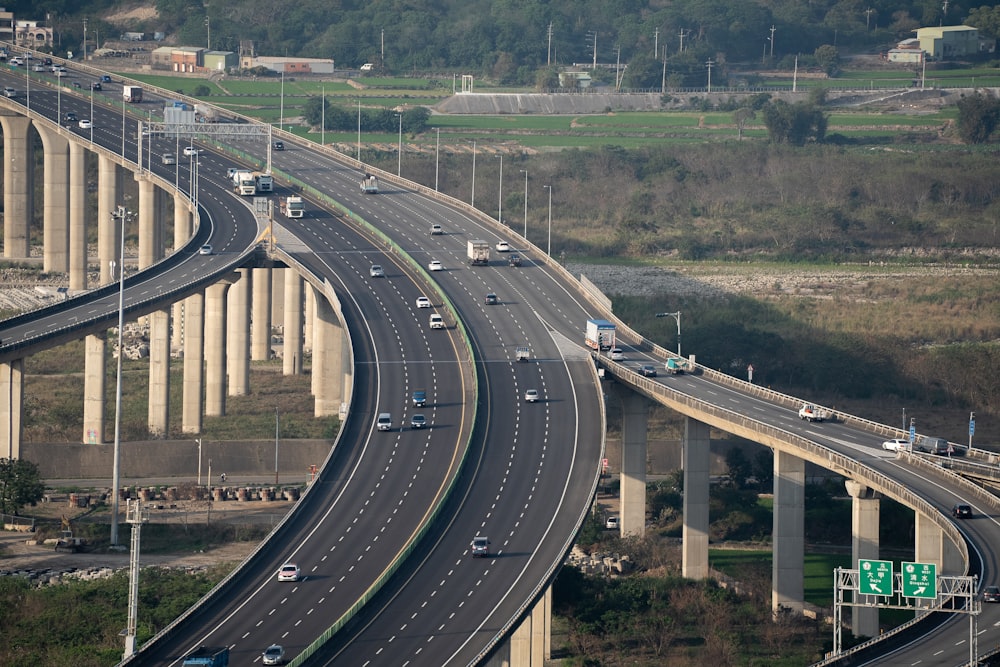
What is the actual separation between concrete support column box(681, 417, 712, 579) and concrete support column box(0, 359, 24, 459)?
48.4m

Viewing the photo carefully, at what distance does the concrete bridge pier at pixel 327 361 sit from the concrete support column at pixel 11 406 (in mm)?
35114

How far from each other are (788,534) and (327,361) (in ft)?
198

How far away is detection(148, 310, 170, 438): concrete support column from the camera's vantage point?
554ft

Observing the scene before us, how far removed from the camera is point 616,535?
139625 mm

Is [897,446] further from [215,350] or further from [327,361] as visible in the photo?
[215,350]

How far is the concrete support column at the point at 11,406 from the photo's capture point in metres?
141

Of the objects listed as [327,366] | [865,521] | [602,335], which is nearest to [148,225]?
[327,366]

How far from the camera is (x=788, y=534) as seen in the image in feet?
403

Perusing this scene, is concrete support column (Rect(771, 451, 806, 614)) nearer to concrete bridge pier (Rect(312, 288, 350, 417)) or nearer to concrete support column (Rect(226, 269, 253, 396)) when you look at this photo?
concrete bridge pier (Rect(312, 288, 350, 417))

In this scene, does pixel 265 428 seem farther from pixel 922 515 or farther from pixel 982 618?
pixel 982 618

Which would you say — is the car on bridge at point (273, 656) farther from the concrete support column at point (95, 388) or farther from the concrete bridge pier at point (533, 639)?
the concrete support column at point (95, 388)

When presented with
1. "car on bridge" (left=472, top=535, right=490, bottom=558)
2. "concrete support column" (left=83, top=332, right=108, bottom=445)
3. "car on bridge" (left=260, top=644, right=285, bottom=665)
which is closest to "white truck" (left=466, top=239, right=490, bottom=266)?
"concrete support column" (left=83, top=332, right=108, bottom=445)

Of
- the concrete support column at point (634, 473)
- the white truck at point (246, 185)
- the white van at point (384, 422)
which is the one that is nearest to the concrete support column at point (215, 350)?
the white truck at point (246, 185)

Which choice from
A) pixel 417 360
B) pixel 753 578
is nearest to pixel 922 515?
pixel 753 578
